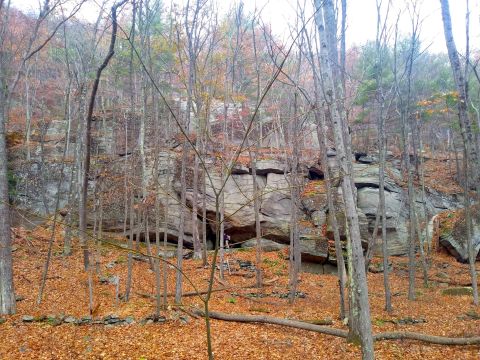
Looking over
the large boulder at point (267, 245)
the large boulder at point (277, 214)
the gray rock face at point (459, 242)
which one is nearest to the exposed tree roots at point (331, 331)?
the large boulder at point (267, 245)

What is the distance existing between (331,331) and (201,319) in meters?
3.04

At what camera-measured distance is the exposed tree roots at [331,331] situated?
6.91m

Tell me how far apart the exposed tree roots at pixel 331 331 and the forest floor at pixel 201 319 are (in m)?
0.11

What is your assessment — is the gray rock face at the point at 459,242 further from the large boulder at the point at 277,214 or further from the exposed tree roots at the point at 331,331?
the exposed tree roots at the point at 331,331

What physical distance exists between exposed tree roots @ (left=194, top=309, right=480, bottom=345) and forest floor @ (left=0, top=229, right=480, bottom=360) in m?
0.11

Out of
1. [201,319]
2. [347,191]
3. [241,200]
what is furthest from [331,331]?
[241,200]

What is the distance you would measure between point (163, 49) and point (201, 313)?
52.6 ft

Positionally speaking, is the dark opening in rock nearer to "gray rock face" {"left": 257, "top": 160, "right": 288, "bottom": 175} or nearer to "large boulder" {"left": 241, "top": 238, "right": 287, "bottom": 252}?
"gray rock face" {"left": 257, "top": 160, "right": 288, "bottom": 175}

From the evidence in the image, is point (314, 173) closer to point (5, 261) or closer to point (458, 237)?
point (458, 237)

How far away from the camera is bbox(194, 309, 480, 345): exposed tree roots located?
691 centimetres

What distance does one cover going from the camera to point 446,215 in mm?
18688

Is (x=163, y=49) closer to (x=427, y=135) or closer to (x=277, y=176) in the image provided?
(x=277, y=176)

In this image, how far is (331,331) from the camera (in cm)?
736

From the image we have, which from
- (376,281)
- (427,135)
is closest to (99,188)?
(376,281)
